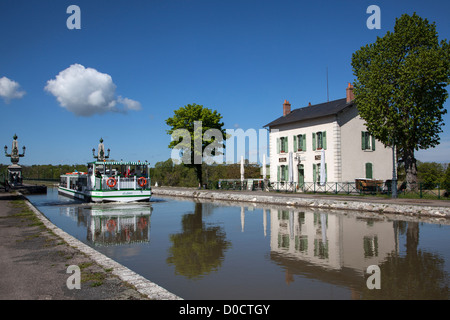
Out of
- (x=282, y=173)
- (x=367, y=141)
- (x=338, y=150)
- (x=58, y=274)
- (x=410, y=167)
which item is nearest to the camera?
(x=58, y=274)

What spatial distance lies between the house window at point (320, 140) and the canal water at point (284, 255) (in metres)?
14.1

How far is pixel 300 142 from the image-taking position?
31766 millimetres

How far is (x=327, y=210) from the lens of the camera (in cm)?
1959

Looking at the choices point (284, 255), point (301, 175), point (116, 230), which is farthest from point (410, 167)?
point (116, 230)

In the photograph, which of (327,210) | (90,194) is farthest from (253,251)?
(90,194)

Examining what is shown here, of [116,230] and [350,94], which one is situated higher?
[350,94]

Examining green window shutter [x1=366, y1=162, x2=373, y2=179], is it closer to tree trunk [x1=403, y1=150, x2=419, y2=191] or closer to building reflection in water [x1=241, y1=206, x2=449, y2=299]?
tree trunk [x1=403, y1=150, x2=419, y2=191]

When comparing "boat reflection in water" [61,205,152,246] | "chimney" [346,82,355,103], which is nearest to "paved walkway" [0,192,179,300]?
"boat reflection in water" [61,205,152,246]

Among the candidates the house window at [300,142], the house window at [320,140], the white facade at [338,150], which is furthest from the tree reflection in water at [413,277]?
the house window at [300,142]

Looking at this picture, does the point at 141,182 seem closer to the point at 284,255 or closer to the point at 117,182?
the point at 117,182

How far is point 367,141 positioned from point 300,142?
18.2ft
